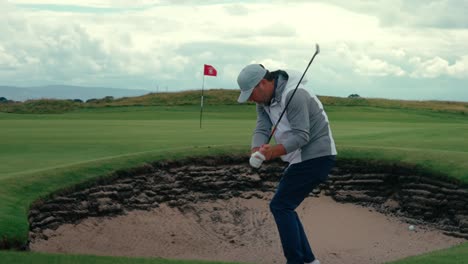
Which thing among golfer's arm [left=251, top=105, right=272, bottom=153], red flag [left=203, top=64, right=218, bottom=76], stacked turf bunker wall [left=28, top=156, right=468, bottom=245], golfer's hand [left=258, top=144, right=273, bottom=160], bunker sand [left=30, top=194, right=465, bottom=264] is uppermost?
red flag [left=203, top=64, right=218, bottom=76]

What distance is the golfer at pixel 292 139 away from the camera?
6598 mm

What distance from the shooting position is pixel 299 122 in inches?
258

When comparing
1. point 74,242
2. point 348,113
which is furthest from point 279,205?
point 348,113

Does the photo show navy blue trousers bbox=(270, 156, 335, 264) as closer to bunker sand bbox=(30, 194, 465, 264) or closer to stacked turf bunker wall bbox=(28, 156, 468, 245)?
bunker sand bbox=(30, 194, 465, 264)

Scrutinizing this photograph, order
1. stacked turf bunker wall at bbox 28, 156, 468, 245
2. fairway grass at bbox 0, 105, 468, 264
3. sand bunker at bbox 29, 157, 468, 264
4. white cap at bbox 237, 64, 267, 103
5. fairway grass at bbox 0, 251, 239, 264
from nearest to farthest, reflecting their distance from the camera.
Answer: white cap at bbox 237, 64, 267, 103 < fairway grass at bbox 0, 251, 239, 264 < fairway grass at bbox 0, 105, 468, 264 < sand bunker at bbox 29, 157, 468, 264 < stacked turf bunker wall at bbox 28, 156, 468, 245

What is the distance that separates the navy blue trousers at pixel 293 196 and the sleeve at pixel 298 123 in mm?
448

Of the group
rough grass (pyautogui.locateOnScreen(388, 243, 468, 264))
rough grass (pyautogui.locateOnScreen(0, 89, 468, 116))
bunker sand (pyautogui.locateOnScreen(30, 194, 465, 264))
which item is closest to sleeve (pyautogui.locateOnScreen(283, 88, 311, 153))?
rough grass (pyautogui.locateOnScreen(388, 243, 468, 264))

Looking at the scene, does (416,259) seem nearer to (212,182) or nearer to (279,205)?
(279,205)

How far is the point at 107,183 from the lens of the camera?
472 inches

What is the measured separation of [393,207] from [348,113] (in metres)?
36.5

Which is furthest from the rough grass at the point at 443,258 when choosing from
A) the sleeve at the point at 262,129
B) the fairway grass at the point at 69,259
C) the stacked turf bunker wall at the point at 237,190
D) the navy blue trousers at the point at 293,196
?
the stacked turf bunker wall at the point at 237,190

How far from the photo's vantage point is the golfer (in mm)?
6598

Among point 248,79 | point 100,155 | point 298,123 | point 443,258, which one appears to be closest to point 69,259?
point 248,79

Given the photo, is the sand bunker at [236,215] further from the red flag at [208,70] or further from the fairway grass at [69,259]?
the red flag at [208,70]
